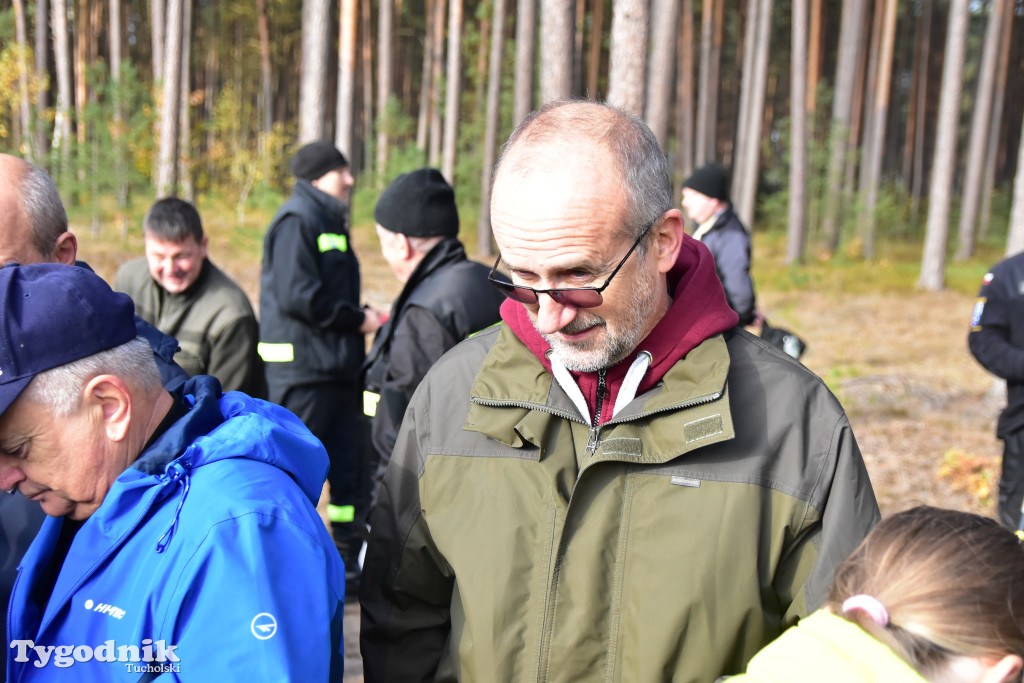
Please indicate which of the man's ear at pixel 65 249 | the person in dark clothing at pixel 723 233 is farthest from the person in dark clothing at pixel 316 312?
the person in dark clothing at pixel 723 233

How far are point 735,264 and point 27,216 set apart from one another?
4.82 m

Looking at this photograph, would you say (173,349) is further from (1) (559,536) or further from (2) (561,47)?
(2) (561,47)

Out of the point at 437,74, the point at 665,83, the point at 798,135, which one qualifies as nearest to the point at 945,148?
the point at 798,135

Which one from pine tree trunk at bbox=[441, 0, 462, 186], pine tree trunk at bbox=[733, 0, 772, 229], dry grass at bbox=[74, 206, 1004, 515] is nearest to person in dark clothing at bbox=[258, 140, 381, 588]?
dry grass at bbox=[74, 206, 1004, 515]

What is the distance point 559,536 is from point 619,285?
540 mm

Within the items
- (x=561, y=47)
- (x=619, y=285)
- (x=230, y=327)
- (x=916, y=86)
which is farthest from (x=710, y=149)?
(x=619, y=285)

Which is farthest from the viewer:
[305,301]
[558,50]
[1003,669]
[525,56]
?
[525,56]

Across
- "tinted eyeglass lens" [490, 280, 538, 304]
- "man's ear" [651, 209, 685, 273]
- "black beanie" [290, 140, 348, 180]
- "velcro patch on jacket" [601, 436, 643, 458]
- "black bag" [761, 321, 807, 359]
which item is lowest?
"black bag" [761, 321, 807, 359]

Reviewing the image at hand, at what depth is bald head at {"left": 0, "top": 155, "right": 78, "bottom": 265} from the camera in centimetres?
229

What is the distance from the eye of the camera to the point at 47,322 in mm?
1499

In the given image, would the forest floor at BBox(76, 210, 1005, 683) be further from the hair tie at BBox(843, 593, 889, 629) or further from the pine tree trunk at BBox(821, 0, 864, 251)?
the hair tie at BBox(843, 593, 889, 629)

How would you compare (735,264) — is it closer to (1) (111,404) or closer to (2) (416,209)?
(2) (416,209)

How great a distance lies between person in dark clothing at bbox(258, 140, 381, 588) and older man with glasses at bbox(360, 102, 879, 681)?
3.10 m

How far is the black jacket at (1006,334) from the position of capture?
4.11m
